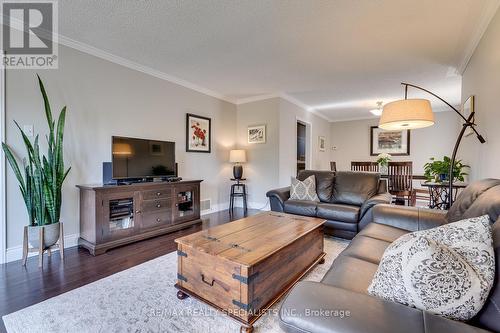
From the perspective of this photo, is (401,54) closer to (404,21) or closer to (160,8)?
(404,21)

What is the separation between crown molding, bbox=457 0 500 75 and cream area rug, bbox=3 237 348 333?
3127 mm

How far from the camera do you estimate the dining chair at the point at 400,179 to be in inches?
173

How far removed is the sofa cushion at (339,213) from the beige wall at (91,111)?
2.40m

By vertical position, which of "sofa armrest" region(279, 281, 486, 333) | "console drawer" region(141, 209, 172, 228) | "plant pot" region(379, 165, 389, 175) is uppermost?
"plant pot" region(379, 165, 389, 175)

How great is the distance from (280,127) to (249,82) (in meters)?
1.18

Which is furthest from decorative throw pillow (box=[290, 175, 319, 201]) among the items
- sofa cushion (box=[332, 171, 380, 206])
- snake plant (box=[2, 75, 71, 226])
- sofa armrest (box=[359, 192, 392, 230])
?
snake plant (box=[2, 75, 71, 226])

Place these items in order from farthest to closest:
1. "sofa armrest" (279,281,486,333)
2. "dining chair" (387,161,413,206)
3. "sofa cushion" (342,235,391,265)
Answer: "dining chair" (387,161,413,206)
"sofa cushion" (342,235,391,265)
"sofa armrest" (279,281,486,333)

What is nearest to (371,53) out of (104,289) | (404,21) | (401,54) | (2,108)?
(401,54)

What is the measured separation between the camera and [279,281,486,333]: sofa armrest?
669 mm

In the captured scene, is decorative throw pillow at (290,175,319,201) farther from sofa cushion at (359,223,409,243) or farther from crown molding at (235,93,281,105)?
crown molding at (235,93,281,105)

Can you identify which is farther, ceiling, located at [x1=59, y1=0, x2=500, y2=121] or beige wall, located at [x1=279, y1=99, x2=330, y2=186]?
beige wall, located at [x1=279, y1=99, x2=330, y2=186]

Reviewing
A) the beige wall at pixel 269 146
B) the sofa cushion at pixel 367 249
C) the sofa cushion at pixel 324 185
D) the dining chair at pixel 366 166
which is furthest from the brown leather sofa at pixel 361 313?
the dining chair at pixel 366 166

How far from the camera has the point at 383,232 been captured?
1.93m

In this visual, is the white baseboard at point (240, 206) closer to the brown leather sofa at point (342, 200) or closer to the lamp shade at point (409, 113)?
the brown leather sofa at point (342, 200)
